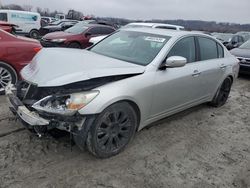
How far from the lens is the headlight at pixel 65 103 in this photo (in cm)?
315

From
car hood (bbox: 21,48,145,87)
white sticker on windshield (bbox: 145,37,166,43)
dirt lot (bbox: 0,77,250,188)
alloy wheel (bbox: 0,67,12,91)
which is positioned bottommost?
dirt lot (bbox: 0,77,250,188)

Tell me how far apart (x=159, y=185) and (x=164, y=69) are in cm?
166

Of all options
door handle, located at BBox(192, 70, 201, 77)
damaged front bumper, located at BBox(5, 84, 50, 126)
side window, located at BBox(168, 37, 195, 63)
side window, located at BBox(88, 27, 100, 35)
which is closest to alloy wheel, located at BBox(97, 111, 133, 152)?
damaged front bumper, located at BBox(5, 84, 50, 126)

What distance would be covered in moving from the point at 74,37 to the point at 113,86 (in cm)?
942

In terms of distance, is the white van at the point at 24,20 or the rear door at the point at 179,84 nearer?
the rear door at the point at 179,84

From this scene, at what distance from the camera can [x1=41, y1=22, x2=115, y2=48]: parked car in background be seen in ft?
39.6

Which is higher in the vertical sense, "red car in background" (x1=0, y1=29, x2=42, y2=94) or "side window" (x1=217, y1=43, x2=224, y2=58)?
"side window" (x1=217, y1=43, x2=224, y2=58)

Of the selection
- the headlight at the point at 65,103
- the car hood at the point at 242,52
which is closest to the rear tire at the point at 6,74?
the headlight at the point at 65,103

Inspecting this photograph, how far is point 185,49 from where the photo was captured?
15.4ft

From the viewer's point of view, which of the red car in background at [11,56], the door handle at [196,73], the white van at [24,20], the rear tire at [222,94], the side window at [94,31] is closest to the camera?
the door handle at [196,73]

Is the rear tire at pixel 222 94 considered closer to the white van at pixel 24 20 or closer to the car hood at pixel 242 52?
the car hood at pixel 242 52

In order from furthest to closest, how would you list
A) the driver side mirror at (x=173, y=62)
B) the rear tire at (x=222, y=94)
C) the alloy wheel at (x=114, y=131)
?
the rear tire at (x=222, y=94) < the driver side mirror at (x=173, y=62) < the alloy wheel at (x=114, y=131)

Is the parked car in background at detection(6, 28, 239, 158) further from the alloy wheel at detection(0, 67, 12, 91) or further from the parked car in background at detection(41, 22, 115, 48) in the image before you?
the parked car in background at detection(41, 22, 115, 48)

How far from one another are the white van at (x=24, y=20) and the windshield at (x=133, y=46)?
58.1 ft
